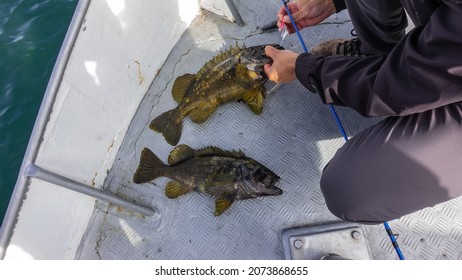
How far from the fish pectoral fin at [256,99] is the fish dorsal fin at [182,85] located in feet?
1.82

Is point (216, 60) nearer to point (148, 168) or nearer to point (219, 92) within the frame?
point (219, 92)

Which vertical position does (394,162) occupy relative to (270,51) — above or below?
below

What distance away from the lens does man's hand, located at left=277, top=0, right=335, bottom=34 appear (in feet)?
10.7

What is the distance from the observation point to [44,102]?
8.46 feet

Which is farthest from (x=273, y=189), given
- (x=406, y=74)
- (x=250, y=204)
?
(x=406, y=74)

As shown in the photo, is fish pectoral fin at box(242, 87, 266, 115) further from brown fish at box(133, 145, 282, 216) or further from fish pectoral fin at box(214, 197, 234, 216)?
fish pectoral fin at box(214, 197, 234, 216)

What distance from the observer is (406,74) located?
77.7 inches

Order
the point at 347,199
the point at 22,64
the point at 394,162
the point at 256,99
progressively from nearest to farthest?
the point at 394,162, the point at 347,199, the point at 256,99, the point at 22,64

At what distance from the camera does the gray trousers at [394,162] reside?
2.06 metres

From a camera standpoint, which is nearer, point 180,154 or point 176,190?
point 176,190

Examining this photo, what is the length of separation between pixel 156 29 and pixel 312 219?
225cm

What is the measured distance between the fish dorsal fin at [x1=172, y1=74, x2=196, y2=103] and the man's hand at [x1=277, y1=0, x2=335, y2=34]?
990 mm

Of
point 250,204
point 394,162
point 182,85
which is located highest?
point 182,85

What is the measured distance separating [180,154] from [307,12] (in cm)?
165
